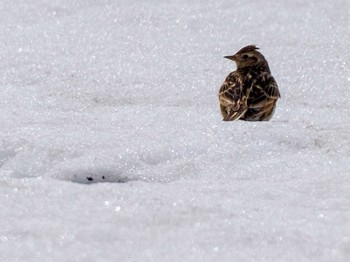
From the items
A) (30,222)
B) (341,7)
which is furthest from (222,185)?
(341,7)

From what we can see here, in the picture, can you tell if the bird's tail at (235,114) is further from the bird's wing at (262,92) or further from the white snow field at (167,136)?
the white snow field at (167,136)

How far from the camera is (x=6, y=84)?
10.4 metres

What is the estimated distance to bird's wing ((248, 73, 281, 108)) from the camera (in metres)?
9.91

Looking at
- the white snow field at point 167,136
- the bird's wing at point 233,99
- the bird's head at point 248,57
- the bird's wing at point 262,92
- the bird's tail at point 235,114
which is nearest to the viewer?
the white snow field at point 167,136

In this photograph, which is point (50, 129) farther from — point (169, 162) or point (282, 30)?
point (282, 30)

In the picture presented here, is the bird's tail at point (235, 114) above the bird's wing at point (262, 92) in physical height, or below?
below

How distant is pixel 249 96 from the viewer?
10.1m

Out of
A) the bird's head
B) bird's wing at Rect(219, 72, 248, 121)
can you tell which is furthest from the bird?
the bird's head

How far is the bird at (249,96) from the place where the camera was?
980cm

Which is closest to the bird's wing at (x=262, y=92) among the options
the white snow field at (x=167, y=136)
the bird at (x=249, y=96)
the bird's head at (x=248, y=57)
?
the bird at (x=249, y=96)

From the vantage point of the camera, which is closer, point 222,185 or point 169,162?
point 222,185

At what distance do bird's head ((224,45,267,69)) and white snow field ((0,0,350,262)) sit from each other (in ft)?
1.35

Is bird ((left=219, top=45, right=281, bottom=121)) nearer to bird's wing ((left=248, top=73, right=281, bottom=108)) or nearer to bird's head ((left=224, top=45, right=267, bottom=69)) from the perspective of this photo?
bird's wing ((left=248, top=73, right=281, bottom=108))

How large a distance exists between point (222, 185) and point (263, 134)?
1103 millimetres
